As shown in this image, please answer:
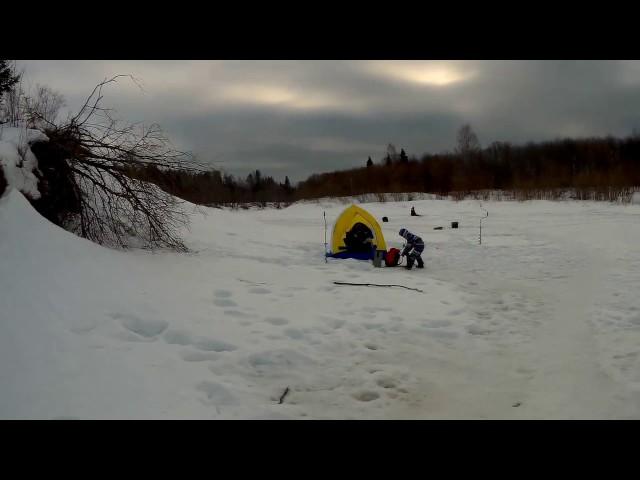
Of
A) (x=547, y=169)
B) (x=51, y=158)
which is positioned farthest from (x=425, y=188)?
(x=51, y=158)

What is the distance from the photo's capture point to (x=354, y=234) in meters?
11.1

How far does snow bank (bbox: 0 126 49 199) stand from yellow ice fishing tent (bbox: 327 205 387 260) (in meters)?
6.85

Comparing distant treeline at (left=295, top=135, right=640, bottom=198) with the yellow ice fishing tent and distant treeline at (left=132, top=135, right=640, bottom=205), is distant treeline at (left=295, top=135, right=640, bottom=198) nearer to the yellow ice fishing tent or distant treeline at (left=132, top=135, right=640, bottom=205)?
distant treeline at (left=132, top=135, right=640, bottom=205)

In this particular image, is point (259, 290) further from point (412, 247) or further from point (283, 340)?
point (412, 247)

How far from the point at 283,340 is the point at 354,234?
6516 millimetres

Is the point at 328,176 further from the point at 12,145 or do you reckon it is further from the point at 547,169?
the point at 12,145

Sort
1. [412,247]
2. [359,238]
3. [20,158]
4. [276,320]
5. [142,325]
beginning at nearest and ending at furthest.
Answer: [142,325]
[276,320]
[20,158]
[412,247]
[359,238]

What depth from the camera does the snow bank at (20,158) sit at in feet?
20.3

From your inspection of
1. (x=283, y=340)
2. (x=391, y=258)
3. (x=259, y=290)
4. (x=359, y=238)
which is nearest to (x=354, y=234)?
(x=359, y=238)

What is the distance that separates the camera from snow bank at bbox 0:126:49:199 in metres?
6.19

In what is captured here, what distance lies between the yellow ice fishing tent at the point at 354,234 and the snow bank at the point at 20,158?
6.85 metres

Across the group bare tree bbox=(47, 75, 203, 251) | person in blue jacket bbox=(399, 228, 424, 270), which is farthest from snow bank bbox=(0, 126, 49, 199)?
person in blue jacket bbox=(399, 228, 424, 270)

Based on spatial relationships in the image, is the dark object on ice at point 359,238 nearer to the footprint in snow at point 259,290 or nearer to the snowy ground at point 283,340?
the snowy ground at point 283,340

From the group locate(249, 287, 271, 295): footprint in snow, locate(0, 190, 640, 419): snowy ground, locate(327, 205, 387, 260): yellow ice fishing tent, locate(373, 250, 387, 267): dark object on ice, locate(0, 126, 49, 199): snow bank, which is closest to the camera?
locate(0, 190, 640, 419): snowy ground
